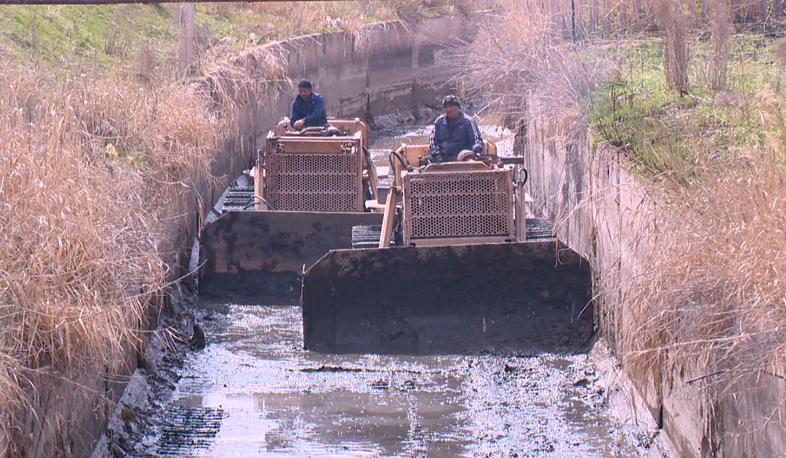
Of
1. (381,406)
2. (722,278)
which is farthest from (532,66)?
(722,278)

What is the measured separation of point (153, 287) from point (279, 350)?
3.00 metres

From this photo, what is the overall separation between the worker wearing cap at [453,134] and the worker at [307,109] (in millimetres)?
2367

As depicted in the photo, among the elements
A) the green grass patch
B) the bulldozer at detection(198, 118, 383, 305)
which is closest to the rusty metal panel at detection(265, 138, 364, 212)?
the bulldozer at detection(198, 118, 383, 305)

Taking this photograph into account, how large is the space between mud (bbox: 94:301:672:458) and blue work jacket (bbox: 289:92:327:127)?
4.08 m

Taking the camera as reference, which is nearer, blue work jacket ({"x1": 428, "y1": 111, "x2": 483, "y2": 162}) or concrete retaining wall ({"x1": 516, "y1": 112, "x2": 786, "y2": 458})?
concrete retaining wall ({"x1": 516, "y1": 112, "x2": 786, "y2": 458})

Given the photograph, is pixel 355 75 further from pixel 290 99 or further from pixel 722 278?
pixel 722 278

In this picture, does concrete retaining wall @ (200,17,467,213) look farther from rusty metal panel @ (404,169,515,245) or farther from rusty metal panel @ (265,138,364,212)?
rusty metal panel @ (404,169,515,245)

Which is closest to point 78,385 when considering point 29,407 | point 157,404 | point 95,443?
point 29,407

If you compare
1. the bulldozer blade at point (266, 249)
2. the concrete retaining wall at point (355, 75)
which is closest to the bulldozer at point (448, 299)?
the bulldozer blade at point (266, 249)

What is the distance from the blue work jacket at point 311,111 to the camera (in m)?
14.0

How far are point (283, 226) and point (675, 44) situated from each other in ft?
16.0

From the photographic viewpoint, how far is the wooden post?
1678cm

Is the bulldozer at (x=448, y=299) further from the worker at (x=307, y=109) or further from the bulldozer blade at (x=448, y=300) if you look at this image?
the worker at (x=307, y=109)

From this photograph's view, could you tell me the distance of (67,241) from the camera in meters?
6.70
